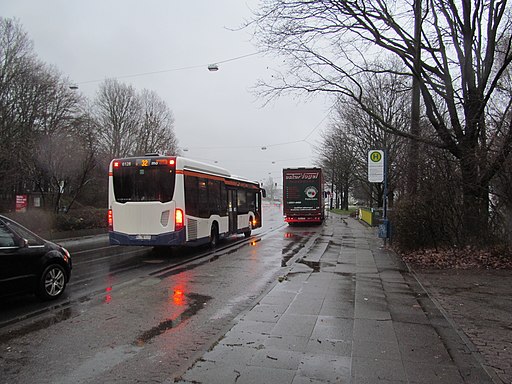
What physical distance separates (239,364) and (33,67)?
92.1 ft

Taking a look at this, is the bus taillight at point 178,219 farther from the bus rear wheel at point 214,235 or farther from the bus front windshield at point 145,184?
the bus rear wheel at point 214,235

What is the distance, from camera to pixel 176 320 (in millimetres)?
5996

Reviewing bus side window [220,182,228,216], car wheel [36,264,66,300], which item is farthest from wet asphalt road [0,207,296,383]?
bus side window [220,182,228,216]

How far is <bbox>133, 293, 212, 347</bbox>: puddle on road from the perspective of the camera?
5191mm

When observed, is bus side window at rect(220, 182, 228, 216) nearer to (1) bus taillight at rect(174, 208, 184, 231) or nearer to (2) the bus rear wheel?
(2) the bus rear wheel

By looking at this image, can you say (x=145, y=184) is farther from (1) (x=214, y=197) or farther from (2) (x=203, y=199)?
(1) (x=214, y=197)

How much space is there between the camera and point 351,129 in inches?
1384

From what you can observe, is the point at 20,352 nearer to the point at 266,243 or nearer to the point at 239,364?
the point at 239,364

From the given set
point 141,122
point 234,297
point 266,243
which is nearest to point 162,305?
point 234,297

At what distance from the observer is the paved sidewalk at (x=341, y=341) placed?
13.4ft

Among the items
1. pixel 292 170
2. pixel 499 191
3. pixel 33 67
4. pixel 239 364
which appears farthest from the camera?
pixel 292 170

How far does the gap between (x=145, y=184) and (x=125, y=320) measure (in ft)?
22.5

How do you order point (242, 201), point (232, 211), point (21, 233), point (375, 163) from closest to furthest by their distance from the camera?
point (21, 233) < point (375, 163) < point (232, 211) < point (242, 201)

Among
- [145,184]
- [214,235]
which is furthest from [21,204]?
[145,184]
